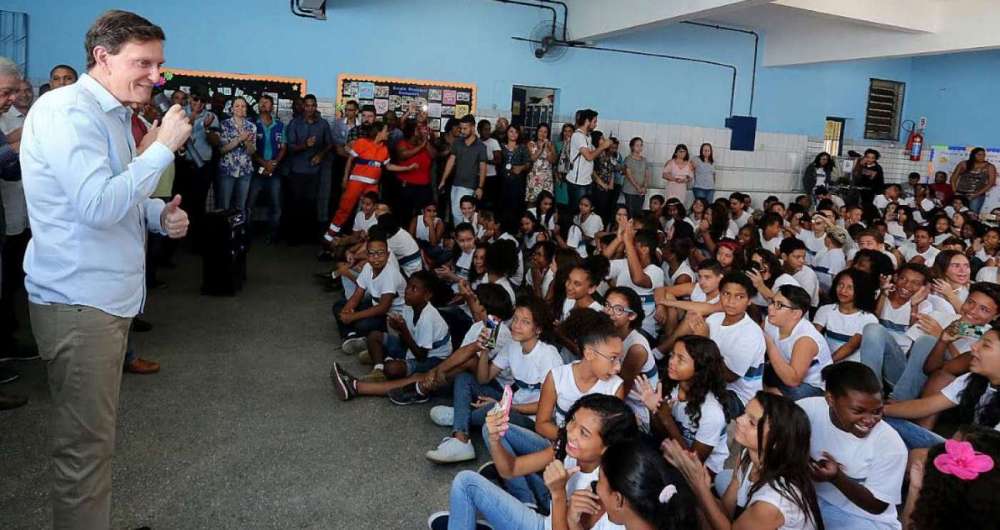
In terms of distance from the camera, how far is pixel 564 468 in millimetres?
2107

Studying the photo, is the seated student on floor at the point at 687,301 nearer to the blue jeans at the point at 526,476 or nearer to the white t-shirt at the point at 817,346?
the white t-shirt at the point at 817,346

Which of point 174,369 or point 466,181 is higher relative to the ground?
point 466,181

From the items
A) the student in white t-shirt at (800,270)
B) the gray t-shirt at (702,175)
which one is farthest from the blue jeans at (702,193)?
the student in white t-shirt at (800,270)

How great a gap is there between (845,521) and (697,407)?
0.62 m

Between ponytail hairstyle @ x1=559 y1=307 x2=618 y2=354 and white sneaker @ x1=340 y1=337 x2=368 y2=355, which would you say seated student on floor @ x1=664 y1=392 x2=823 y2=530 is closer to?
ponytail hairstyle @ x1=559 y1=307 x2=618 y2=354

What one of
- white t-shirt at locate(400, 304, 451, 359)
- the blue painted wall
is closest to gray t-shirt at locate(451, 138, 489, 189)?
the blue painted wall

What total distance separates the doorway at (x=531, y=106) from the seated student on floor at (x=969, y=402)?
271 inches

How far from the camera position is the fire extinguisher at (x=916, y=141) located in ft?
37.4

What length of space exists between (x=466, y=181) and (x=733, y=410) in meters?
4.88

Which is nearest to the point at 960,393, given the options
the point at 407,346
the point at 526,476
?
the point at 526,476

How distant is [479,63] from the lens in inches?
357

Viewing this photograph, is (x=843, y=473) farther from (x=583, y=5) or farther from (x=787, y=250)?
(x=583, y=5)

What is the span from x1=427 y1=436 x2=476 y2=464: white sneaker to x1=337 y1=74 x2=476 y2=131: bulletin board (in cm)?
616

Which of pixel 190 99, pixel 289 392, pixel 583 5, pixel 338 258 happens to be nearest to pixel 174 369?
pixel 289 392
